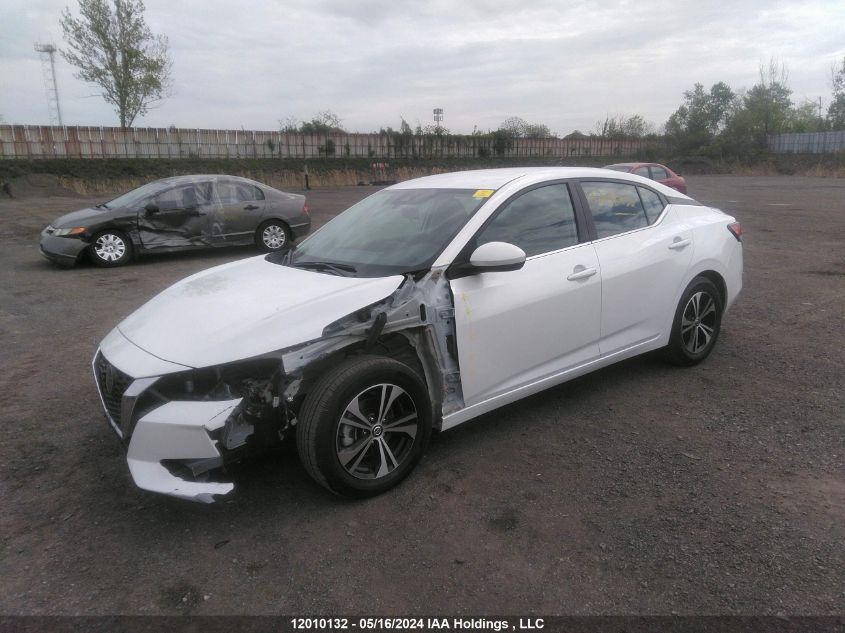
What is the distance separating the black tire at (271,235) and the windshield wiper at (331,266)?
781 centimetres

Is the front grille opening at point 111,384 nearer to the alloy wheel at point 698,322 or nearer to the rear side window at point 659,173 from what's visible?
the alloy wheel at point 698,322

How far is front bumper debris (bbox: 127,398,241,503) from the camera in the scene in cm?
271

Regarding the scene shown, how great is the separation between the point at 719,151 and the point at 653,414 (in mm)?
51760

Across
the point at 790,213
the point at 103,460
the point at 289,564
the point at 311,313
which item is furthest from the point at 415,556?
the point at 790,213

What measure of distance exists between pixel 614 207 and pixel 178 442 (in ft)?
10.8

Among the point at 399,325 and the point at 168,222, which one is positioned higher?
the point at 168,222

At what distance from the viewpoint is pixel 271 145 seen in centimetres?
4084

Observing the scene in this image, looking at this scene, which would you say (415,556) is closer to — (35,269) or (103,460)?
(103,460)

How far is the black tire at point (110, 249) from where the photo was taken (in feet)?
32.5

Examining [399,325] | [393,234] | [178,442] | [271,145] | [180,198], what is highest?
[271,145]

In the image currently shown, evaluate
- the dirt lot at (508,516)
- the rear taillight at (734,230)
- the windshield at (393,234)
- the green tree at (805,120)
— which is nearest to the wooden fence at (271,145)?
the green tree at (805,120)

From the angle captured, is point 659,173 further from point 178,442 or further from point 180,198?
point 178,442

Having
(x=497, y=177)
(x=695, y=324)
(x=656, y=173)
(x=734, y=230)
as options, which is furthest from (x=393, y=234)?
(x=656, y=173)

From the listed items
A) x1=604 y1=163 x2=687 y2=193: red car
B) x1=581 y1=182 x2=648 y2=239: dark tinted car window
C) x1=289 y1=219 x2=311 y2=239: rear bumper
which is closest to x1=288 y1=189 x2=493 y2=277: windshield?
x1=581 y1=182 x2=648 y2=239: dark tinted car window
